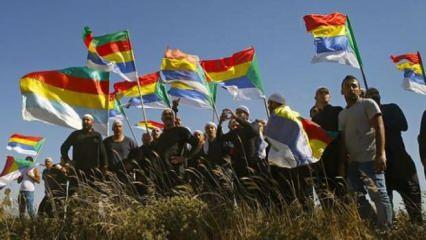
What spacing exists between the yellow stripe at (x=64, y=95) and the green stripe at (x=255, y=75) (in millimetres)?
3420

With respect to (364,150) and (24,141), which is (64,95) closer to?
(364,150)

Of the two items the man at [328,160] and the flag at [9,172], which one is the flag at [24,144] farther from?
the man at [328,160]

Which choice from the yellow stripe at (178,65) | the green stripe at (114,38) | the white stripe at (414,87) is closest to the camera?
the green stripe at (114,38)

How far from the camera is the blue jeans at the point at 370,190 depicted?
18.3ft

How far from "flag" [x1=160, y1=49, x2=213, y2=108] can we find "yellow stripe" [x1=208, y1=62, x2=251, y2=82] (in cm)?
34

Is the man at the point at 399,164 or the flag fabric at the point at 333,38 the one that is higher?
the flag fabric at the point at 333,38

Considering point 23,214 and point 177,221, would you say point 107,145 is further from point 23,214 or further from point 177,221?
point 177,221

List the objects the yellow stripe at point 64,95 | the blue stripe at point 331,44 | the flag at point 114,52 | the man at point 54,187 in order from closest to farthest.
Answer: the man at point 54,187 → the yellow stripe at point 64,95 → the blue stripe at point 331,44 → the flag at point 114,52

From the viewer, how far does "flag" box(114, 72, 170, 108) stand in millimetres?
14797

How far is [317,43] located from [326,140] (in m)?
3.82

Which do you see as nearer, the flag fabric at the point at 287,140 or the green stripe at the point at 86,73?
the flag fabric at the point at 287,140

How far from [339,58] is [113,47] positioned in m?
4.75

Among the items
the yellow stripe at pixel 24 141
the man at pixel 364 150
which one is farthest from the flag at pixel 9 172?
the man at pixel 364 150

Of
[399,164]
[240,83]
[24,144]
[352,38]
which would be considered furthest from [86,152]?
[24,144]
